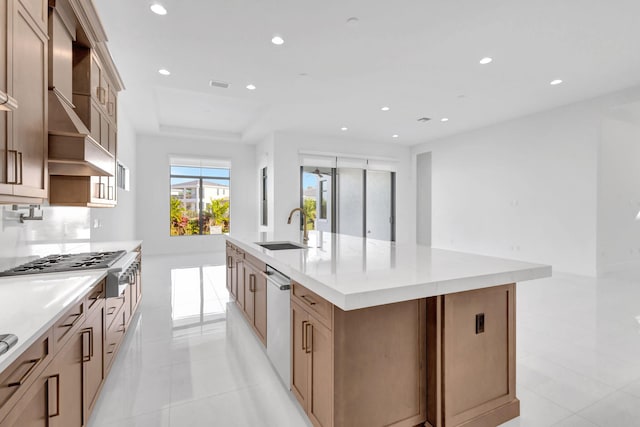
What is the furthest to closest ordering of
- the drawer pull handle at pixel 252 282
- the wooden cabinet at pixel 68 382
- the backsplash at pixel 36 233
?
the drawer pull handle at pixel 252 282
the backsplash at pixel 36 233
the wooden cabinet at pixel 68 382

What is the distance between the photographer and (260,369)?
2363mm

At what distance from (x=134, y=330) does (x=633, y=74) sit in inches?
284

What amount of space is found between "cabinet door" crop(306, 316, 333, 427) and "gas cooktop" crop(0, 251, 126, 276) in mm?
1490

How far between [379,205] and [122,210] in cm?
638

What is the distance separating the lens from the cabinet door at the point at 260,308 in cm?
248

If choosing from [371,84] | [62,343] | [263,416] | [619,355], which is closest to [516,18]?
[371,84]

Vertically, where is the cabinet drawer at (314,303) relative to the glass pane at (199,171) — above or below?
below

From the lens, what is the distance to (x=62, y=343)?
1281mm

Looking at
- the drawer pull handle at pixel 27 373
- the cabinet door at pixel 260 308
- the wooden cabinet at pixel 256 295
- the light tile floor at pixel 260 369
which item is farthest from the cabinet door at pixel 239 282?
the drawer pull handle at pixel 27 373

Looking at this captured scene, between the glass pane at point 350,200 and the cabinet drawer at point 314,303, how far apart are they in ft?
21.6

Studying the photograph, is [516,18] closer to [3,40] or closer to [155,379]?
[3,40]

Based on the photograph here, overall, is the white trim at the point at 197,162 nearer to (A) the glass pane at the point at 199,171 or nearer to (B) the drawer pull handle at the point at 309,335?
(A) the glass pane at the point at 199,171

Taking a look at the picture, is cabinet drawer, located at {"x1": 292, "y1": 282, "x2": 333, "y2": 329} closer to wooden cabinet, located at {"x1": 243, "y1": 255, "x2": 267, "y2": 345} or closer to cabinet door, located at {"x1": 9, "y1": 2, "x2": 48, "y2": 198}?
wooden cabinet, located at {"x1": 243, "y1": 255, "x2": 267, "y2": 345}

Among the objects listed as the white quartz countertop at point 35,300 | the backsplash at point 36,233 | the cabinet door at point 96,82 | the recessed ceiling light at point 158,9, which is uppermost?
the recessed ceiling light at point 158,9
